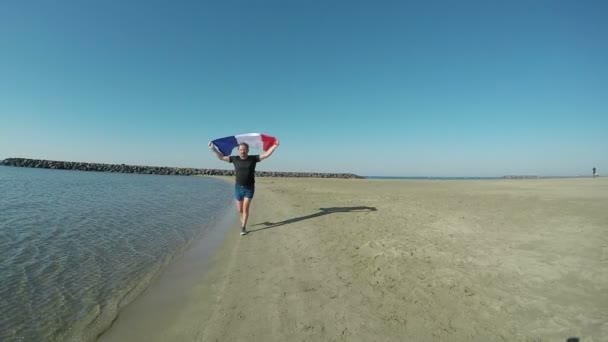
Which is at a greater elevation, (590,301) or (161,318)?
(590,301)

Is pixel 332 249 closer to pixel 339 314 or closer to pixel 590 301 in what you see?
pixel 339 314

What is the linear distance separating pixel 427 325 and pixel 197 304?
10.6 feet

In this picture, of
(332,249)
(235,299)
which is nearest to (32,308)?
(235,299)

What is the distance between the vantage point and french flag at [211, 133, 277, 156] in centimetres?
1020

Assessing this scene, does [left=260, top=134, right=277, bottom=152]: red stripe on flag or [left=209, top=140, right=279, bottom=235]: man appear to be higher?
[left=260, top=134, right=277, bottom=152]: red stripe on flag

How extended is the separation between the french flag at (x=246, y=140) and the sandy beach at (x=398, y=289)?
3.38 metres

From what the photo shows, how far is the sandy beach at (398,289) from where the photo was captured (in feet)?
11.4

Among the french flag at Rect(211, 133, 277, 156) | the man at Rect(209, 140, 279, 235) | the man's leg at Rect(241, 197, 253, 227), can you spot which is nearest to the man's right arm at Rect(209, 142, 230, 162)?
the man at Rect(209, 140, 279, 235)

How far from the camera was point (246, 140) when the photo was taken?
420 inches

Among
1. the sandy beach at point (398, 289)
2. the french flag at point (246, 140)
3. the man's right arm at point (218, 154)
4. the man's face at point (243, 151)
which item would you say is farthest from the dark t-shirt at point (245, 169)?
the sandy beach at point (398, 289)

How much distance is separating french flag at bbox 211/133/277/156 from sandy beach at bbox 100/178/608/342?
338 cm

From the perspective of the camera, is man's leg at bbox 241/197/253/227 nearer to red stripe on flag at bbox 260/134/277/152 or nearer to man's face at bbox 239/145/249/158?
man's face at bbox 239/145/249/158

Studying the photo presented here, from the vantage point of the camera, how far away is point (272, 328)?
354cm

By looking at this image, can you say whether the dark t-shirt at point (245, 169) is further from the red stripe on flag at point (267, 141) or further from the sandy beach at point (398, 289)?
the sandy beach at point (398, 289)
